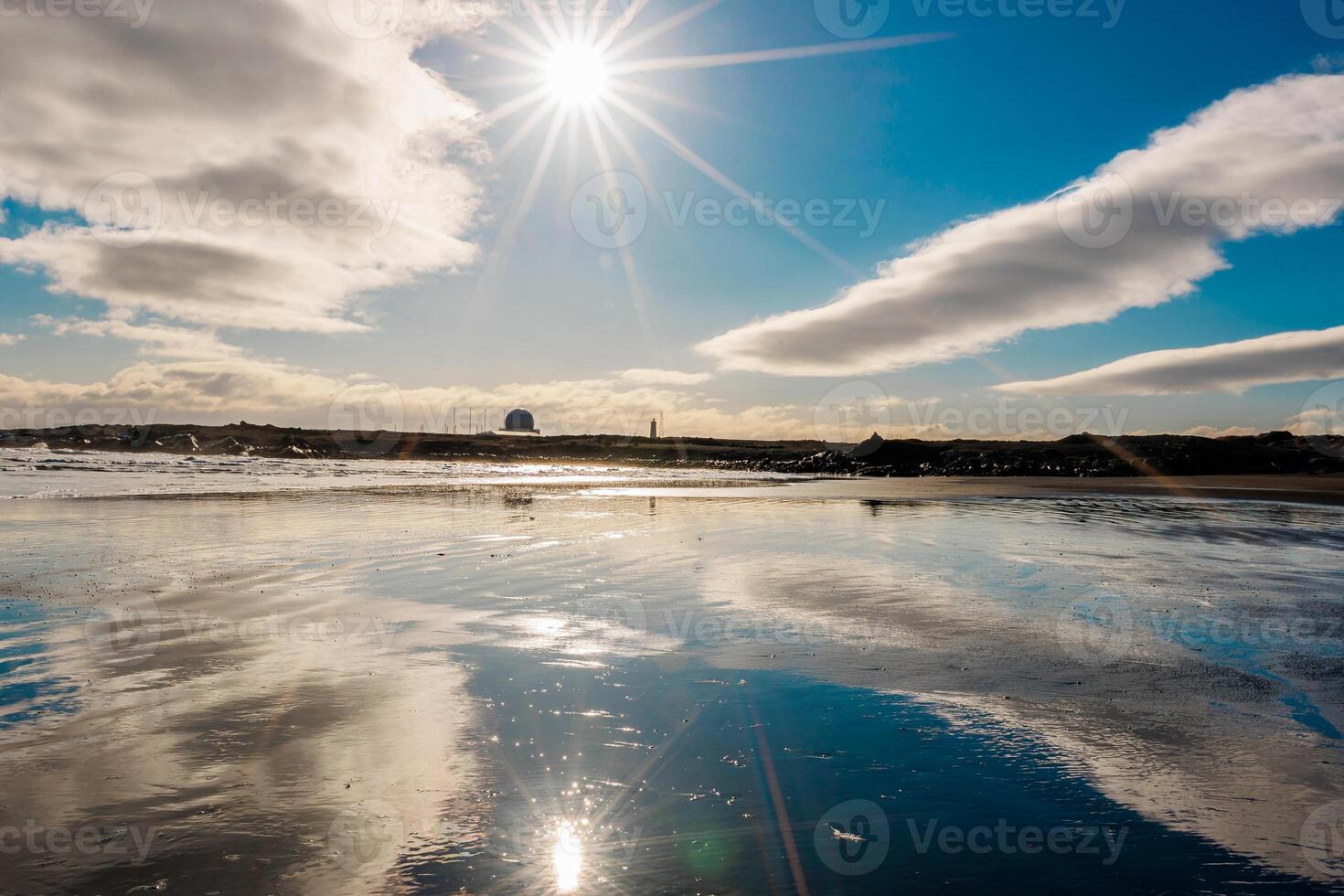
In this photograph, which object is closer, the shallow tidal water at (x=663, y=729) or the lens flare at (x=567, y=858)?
the lens flare at (x=567, y=858)

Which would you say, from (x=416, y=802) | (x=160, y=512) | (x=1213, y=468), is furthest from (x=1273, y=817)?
(x=1213, y=468)

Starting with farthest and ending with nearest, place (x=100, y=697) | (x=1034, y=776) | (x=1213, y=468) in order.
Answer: (x=1213, y=468), (x=100, y=697), (x=1034, y=776)

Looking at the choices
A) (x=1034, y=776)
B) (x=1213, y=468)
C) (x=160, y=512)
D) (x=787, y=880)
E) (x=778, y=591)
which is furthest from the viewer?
(x=1213, y=468)

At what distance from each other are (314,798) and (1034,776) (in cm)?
510

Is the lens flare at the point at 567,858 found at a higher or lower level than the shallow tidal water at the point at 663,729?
lower

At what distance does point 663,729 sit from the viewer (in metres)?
6.48

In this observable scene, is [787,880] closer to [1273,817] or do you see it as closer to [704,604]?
[1273,817]

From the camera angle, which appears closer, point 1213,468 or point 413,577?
point 413,577

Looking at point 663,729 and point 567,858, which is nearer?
point 567,858

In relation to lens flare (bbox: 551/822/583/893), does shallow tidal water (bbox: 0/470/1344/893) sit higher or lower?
higher

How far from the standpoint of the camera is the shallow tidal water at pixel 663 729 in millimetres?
4453

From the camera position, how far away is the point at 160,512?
24.1 meters

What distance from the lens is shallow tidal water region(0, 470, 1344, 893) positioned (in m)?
4.45

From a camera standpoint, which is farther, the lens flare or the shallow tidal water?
the shallow tidal water
